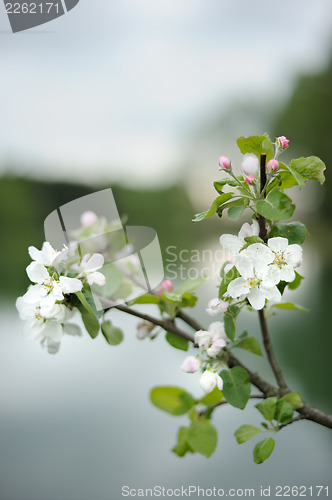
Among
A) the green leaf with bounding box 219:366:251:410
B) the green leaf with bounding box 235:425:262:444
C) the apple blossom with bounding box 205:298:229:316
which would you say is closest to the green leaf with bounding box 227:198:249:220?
the apple blossom with bounding box 205:298:229:316

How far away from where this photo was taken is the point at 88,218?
1.28 m

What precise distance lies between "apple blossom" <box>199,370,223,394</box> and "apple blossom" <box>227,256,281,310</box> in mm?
144

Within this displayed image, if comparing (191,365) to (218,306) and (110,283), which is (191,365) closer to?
(218,306)

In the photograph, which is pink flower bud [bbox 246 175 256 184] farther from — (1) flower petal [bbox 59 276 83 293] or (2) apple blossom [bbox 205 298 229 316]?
(1) flower petal [bbox 59 276 83 293]

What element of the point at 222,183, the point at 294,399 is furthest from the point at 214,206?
the point at 294,399

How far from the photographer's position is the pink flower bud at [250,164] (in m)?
0.79

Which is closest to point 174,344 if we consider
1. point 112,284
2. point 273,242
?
point 112,284

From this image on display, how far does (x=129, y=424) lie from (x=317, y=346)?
2.28 m

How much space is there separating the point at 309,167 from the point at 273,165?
63 millimetres

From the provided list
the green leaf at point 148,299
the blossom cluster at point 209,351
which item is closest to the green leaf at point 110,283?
the green leaf at point 148,299

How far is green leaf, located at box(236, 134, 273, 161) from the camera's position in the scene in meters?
0.82

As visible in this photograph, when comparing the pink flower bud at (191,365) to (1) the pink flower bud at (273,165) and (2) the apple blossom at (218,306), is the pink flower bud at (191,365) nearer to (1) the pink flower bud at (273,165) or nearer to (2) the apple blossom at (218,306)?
(2) the apple blossom at (218,306)

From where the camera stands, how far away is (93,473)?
8.12 ft

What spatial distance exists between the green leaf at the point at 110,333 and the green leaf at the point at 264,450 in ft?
1.05
